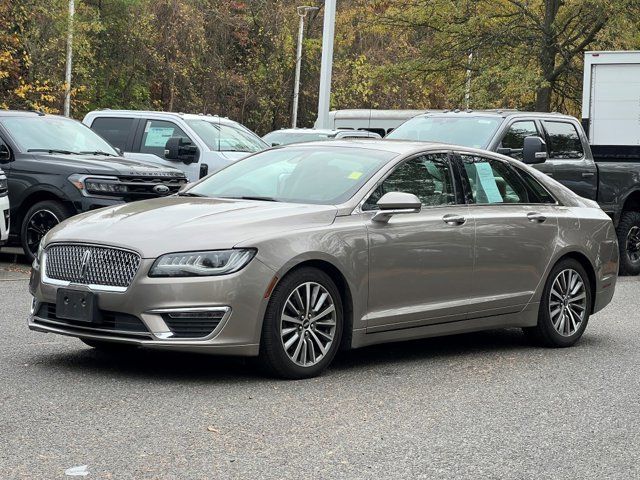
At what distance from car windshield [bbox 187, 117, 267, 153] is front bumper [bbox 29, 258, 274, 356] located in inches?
398

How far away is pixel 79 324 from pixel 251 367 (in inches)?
45.9

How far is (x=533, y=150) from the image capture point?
14305mm

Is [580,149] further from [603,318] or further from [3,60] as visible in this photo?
[3,60]

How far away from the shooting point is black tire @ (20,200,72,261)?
550 inches

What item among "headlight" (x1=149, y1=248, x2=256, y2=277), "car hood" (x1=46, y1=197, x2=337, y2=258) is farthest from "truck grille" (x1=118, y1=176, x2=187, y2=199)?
"headlight" (x1=149, y1=248, x2=256, y2=277)

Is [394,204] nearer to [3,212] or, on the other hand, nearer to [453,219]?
[453,219]

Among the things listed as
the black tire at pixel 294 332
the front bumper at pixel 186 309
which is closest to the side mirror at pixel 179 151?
the black tire at pixel 294 332

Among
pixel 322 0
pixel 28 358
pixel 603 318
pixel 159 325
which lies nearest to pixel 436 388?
pixel 159 325

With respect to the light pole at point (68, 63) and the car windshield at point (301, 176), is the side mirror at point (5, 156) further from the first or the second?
the light pole at point (68, 63)

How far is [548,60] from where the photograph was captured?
3166 centimetres

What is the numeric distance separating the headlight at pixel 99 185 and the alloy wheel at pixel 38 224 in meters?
0.46

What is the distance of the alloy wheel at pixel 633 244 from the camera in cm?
1684

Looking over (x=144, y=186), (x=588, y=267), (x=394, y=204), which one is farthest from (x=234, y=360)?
(x=144, y=186)

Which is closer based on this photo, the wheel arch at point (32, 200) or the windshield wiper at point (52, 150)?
the wheel arch at point (32, 200)
